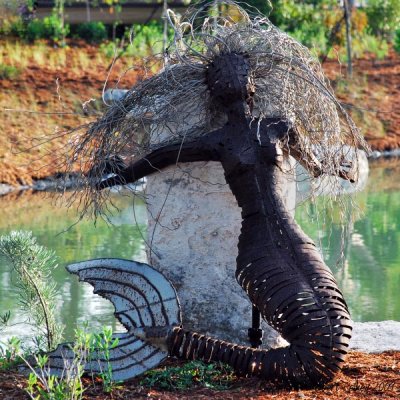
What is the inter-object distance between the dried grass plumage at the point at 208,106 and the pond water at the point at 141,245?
16.2 inches

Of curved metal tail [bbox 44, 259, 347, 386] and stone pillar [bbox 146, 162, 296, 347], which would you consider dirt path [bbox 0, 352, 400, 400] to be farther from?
stone pillar [bbox 146, 162, 296, 347]

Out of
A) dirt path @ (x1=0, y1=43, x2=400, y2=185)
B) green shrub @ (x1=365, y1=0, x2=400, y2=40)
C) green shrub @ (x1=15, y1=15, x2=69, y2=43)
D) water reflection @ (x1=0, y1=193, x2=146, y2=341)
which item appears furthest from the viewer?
green shrub @ (x1=365, y1=0, x2=400, y2=40)

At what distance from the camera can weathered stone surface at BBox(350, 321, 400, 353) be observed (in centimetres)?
503

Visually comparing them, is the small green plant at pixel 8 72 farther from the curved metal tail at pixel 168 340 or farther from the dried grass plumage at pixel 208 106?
the curved metal tail at pixel 168 340

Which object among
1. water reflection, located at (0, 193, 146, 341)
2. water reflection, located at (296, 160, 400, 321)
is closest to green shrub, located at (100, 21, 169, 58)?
water reflection, located at (0, 193, 146, 341)

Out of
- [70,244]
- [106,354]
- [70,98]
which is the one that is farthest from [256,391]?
[70,98]

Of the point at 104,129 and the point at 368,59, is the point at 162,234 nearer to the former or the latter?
the point at 104,129

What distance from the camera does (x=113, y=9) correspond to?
2436 centimetres

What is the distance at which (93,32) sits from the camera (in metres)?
22.6

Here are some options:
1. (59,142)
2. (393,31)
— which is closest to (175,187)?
(59,142)

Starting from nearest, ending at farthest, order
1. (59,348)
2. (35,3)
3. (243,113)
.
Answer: (59,348), (243,113), (35,3)

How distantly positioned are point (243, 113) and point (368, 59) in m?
19.9

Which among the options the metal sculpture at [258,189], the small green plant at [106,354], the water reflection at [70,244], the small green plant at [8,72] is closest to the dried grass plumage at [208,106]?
the metal sculpture at [258,189]

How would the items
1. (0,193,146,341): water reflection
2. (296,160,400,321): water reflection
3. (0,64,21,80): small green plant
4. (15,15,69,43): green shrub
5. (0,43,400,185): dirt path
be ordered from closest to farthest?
(0,193,146,341): water reflection < (296,160,400,321): water reflection < (0,43,400,185): dirt path < (0,64,21,80): small green plant < (15,15,69,43): green shrub
